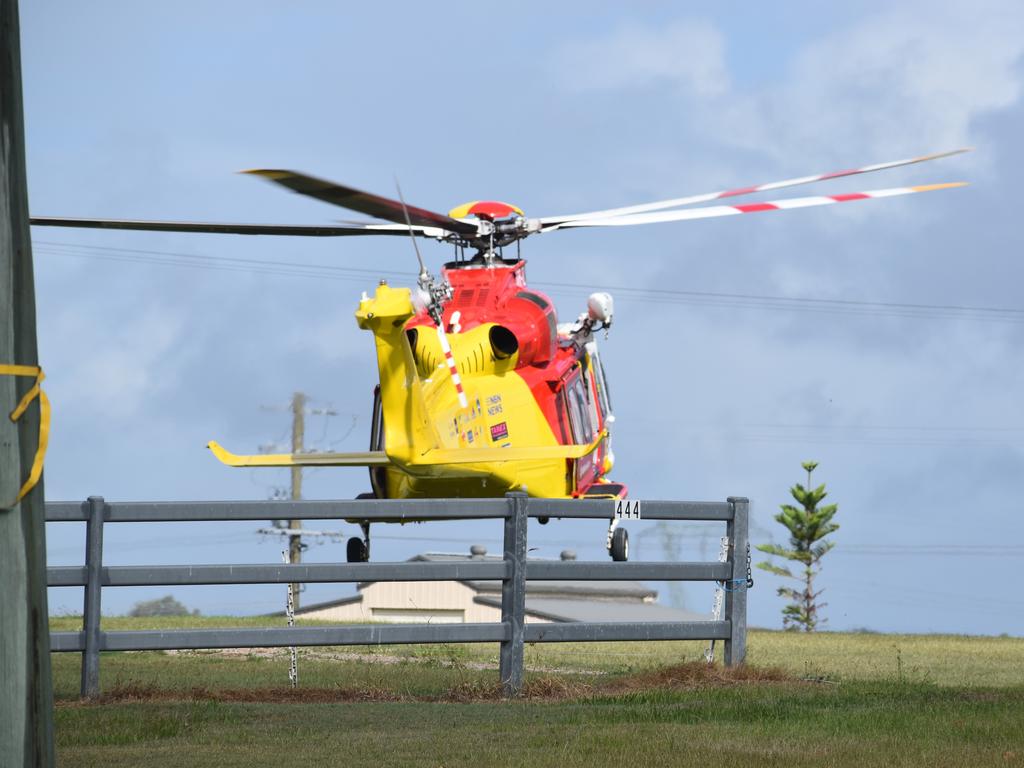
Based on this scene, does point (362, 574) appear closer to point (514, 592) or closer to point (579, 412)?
point (514, 592)

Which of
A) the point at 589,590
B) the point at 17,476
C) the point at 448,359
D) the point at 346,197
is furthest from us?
the point at 589,590

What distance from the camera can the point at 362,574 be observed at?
10.5 metres

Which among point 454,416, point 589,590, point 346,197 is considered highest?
point 346,197

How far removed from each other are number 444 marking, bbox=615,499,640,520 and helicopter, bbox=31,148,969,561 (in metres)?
4.19

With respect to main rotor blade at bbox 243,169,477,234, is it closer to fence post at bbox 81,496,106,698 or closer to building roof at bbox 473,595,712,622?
fence post at bbox 81,496,106,698

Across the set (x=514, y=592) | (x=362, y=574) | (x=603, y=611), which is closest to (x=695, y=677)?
(x=514, y=592)

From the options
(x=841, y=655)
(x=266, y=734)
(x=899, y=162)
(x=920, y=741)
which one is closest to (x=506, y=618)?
(x=266, y=734)

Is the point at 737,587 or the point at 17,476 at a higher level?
the point at 17,476

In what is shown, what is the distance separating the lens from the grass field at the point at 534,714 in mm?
7910

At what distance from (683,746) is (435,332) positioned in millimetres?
9524

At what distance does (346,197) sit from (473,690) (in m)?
5.57

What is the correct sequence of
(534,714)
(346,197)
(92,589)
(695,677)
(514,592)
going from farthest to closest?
1. (346,197)
2. (695,677)
3. (514,592)
4. (92,589)
5. (534,714)

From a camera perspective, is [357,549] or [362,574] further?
[357,549]

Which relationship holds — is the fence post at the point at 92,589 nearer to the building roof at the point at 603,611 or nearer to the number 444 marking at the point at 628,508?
the number 444 marking at the point at 628,508
